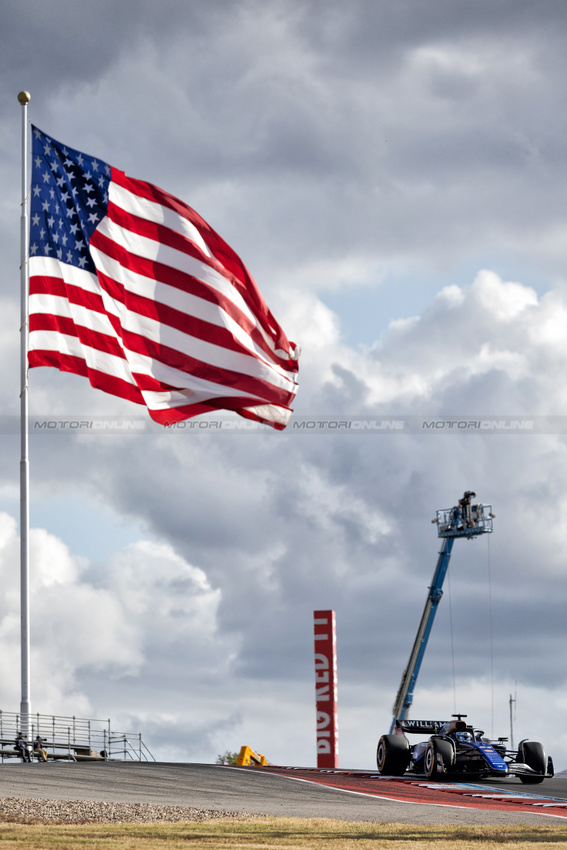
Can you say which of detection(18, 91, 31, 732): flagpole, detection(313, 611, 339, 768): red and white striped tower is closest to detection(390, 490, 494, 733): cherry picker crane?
detection(313, 611, 339, 768): red and white striped tower

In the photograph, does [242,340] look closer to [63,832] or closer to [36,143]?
[36,143]

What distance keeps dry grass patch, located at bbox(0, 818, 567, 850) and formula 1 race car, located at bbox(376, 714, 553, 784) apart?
8.84 metres

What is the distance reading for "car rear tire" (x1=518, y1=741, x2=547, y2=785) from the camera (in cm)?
2859

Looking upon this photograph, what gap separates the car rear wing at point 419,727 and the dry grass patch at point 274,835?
12.3 m

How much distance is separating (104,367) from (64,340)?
1176 millimetres

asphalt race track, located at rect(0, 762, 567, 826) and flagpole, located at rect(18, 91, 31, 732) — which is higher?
flagpole, located at rect(18, 91, 31, 732)

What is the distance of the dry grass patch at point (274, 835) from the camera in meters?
15.7

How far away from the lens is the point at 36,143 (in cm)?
2550

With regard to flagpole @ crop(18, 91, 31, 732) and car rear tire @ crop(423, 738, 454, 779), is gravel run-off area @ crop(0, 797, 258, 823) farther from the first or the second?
car rear tire @ crop(423, 738, 454, 779)

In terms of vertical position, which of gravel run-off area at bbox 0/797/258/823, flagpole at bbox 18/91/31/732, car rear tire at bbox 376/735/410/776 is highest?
flagpole at bbox 18/91/31/732

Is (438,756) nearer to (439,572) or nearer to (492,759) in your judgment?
(492,759)

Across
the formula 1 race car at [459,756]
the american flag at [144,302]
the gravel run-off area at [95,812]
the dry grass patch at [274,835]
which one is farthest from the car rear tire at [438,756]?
the american flag at [144,302]

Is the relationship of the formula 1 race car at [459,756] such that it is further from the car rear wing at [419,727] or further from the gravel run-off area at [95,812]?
the gravel run-off area at [95,812]

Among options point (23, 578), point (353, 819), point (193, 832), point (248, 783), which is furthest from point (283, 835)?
point (23, 578)
